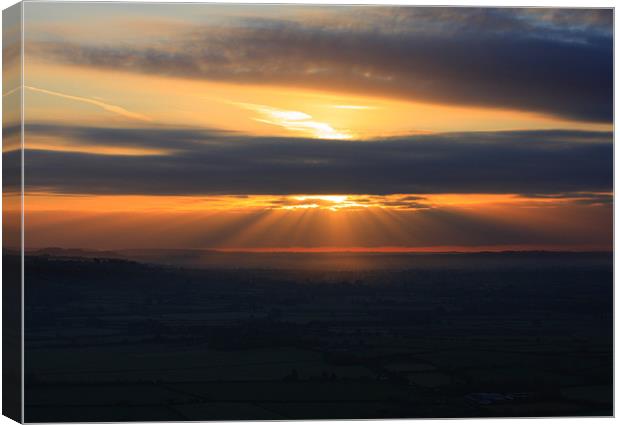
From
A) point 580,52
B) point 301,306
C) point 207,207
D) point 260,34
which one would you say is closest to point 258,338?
point 301,306

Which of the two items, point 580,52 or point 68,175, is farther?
point 580,52

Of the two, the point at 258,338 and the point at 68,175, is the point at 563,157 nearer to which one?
the point at 258,338

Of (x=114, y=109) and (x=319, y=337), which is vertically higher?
(x=114, y=109)

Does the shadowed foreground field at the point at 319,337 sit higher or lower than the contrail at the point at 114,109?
lower

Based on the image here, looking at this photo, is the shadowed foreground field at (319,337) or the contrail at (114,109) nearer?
the contrail at (114,109)

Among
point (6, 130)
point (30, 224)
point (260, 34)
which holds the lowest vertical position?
point (30, 224)

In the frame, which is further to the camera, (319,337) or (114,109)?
(319,337)

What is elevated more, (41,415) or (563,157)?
(563,157)

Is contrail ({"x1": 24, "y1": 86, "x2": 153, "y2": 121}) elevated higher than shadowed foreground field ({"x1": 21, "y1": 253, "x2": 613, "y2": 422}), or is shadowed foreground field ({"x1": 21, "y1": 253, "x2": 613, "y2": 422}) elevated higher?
contrail ({"x1": 24, "y1": 86, "x2": 153, "y2": 121})
